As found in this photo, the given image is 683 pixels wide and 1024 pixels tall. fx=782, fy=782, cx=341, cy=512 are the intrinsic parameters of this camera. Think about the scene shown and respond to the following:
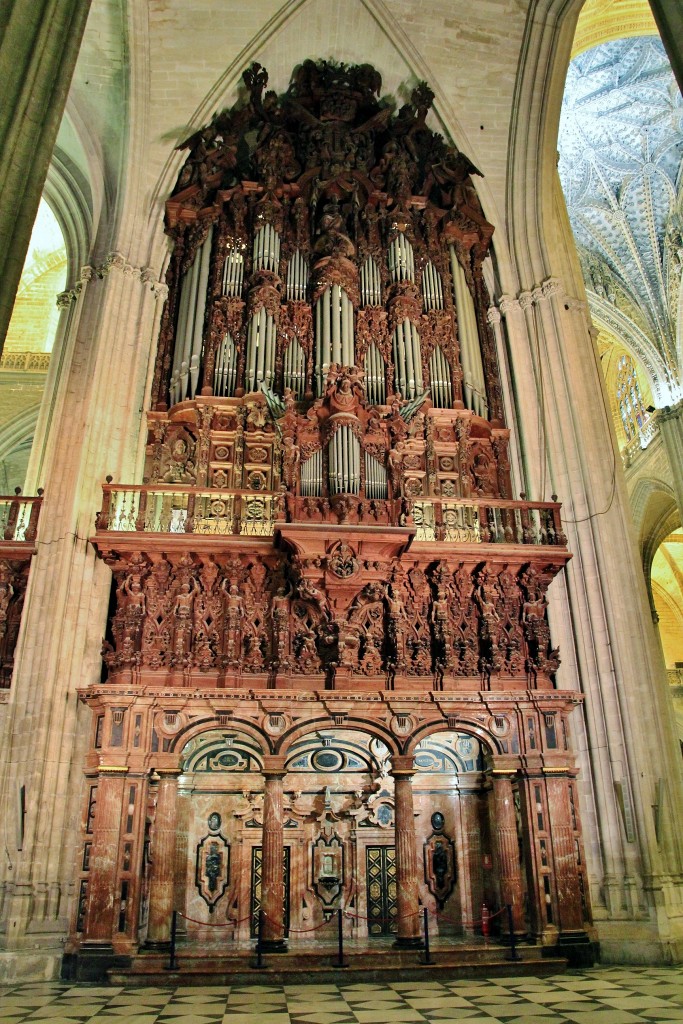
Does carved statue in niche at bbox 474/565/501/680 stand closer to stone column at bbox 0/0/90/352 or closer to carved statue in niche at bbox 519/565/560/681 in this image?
carved statue in niche at bbox 519/565/560/681

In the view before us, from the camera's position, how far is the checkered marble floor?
6273 mm

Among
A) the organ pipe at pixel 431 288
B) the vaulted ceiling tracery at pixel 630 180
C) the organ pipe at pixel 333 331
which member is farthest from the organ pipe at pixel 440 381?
the vaulted ceiling tracery at pixel 630 180

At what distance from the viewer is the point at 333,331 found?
12.3 m

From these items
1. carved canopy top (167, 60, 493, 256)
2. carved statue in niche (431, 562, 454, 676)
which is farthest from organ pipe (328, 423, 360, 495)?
carved canopy top (167, 60, 493, 256)

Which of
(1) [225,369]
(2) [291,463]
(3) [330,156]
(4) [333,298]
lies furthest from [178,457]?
(3) [330,156]

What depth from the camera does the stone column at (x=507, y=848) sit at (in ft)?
29.5

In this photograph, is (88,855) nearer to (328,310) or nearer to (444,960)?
(444,960)

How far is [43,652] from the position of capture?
9.38 m

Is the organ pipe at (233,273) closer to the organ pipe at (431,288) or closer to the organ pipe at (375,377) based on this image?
the organ pipe at (375,377)

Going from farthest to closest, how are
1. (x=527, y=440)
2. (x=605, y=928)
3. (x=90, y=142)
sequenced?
1. (x=90, y=142)
2. (x=527, y=440)
3. (x=605, y=928)

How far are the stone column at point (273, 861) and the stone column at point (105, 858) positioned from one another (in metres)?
1.64

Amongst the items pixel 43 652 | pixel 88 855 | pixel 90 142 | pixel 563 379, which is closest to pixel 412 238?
pixel 563 379

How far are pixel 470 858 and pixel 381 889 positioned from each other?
134cm

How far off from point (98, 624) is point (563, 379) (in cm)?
772
